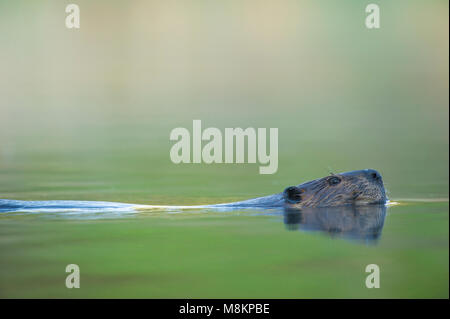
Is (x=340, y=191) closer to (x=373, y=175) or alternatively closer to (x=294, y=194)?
(x=373, y=175)

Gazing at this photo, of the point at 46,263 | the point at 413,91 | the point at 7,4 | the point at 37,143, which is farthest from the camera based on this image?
the point at 7,4

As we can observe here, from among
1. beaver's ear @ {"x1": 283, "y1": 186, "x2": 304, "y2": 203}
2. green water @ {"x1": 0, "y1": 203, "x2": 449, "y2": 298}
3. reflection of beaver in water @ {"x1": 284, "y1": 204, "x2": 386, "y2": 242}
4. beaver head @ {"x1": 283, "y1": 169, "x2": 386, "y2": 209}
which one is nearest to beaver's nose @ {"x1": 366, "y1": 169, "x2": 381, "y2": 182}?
beaver head @ {"x1": 283, "y1": 169, "x2": 386, "y2": 209}

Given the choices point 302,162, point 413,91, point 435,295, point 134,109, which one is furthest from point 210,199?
point 413,91

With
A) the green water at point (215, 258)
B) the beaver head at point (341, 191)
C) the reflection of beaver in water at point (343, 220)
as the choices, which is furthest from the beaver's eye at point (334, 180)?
the green water at point (215, 258)

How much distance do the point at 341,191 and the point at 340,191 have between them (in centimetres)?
1

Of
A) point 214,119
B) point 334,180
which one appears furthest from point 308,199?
point 214,119

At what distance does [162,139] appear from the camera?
21.4 meters

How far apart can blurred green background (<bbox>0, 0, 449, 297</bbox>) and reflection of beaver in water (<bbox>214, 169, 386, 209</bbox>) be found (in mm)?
450

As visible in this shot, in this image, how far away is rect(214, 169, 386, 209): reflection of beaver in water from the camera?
33.3 ft

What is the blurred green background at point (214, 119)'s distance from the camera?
801 cm

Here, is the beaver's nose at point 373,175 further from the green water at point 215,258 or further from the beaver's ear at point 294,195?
the beaver's ear at point 294,195

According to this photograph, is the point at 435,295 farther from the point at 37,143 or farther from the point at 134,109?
the point at 134,109

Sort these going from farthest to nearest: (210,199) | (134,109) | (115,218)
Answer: (134,109), (210,199), (115,218)
